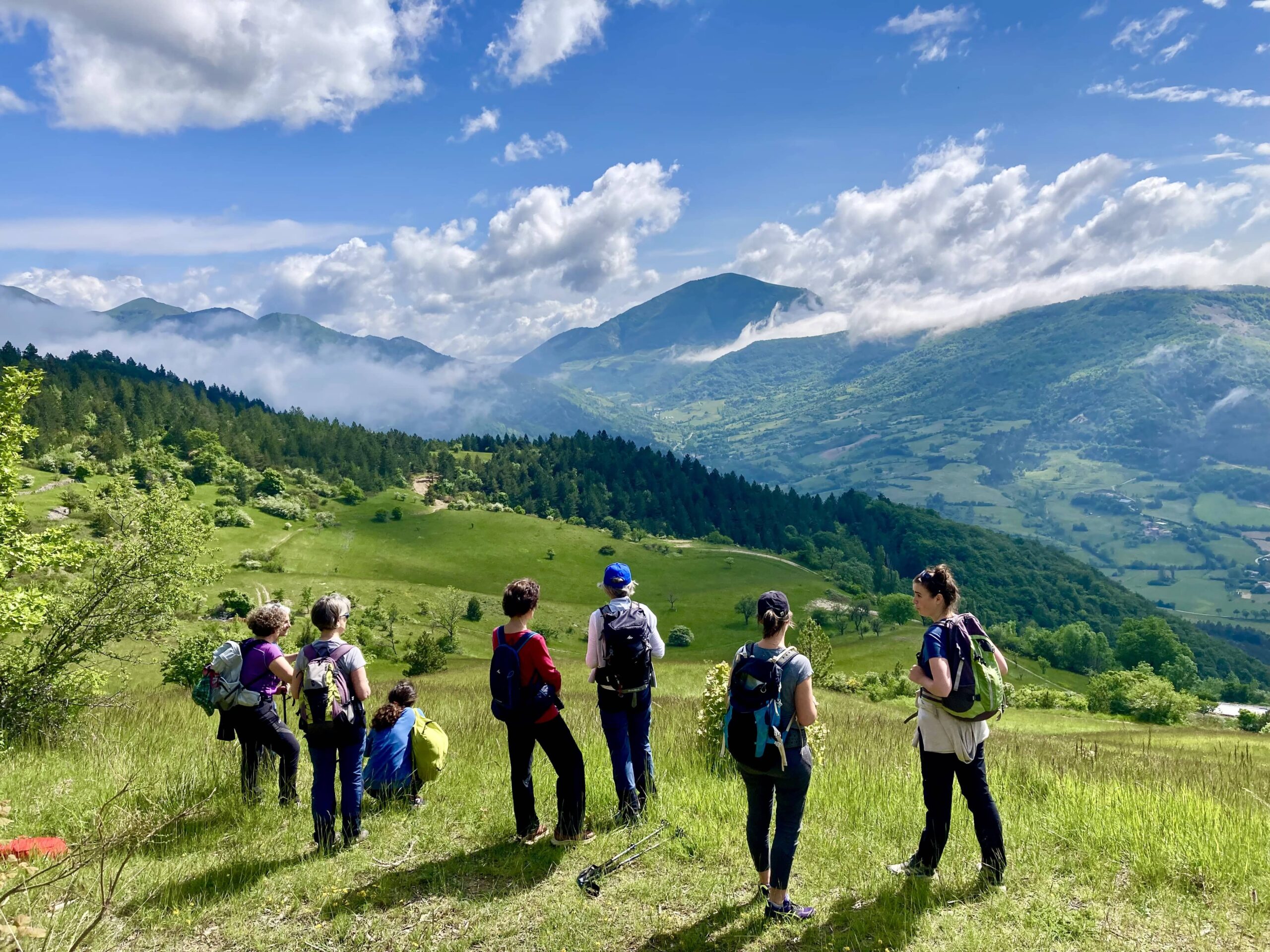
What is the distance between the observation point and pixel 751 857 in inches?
253

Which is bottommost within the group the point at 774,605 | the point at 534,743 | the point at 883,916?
the point at 883,916

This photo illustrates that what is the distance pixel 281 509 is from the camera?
435 feet

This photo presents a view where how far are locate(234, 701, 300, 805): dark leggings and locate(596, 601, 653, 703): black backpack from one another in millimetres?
3762

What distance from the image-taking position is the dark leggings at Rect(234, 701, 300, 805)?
Result: 761 cm

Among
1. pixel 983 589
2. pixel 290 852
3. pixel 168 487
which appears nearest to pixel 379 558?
pixel 168 487

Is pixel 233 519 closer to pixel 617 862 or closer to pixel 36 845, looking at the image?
pixel 36 845

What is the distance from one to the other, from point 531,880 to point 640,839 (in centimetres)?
116

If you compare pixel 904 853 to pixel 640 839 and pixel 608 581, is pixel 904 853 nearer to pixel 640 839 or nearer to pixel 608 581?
pixel 640 839

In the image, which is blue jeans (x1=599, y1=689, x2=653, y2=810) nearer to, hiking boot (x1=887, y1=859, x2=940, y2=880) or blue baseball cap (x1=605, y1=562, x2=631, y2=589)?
blue baseball cap (x1=605, y1=562, x2=631, y2=589)

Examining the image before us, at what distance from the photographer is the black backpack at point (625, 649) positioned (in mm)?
6887

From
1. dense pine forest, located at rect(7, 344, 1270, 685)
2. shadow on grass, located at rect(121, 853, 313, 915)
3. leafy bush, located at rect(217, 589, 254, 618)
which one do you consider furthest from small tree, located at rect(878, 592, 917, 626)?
shadow on grass, located at rect(121, 853, 313, 915)

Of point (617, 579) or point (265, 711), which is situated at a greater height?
point (617, 579)

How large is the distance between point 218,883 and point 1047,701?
67.4 metres

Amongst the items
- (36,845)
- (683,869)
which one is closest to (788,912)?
(683,869)
